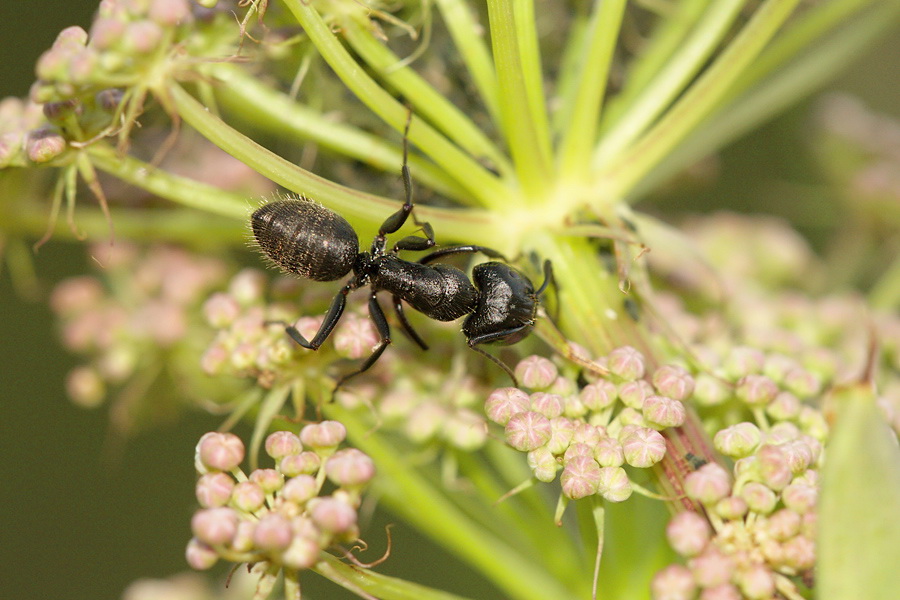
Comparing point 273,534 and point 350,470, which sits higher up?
point 350,470

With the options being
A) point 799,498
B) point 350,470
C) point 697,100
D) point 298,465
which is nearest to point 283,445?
point 298,465

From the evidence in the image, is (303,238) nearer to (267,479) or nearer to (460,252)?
(460,252)

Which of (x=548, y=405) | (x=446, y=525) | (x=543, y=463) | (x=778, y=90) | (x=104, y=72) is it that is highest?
(x=778, y=90)

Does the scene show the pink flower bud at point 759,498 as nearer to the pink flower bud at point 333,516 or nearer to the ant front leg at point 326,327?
the pink flower bud at point 333,516

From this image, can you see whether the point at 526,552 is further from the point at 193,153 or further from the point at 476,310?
the point at 193,153

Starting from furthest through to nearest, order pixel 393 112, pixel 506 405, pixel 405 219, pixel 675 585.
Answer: pixel 405 219
pixel 393 112
pixel 506 405
pixel 675 585

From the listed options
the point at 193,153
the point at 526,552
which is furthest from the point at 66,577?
the point at 526,552
